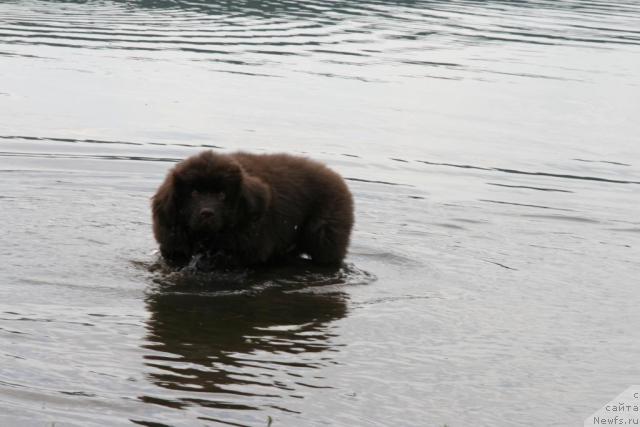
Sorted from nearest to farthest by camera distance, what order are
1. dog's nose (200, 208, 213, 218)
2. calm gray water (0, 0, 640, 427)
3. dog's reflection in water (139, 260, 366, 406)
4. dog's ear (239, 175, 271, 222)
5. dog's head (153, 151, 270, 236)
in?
calm gray water (0, 0, 640, 427)
dog's reflection in water (139, 260, 366, 406)
dog's nose (200, 208, 213, 218)
dog's head (153, 151, 270, 236)
dog's ear (239, 175, 271, 222)

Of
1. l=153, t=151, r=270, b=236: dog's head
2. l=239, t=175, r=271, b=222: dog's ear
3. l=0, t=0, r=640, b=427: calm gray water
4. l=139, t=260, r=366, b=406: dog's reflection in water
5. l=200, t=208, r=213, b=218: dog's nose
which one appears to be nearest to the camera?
l=0, t=0, r=640, b=427: calm gray water

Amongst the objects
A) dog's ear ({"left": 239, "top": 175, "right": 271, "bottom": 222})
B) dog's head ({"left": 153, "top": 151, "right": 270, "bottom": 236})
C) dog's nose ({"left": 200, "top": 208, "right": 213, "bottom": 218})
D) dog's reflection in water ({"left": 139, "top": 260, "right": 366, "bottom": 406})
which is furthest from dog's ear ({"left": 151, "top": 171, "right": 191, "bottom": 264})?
dog's ear ({"left": 239, "top": 175, "right": 271, "bottom": 222})

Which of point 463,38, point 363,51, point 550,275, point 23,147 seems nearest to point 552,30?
point 463,38

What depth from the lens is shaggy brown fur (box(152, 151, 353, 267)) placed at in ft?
31.7

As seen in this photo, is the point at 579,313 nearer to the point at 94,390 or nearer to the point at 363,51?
the point at 94,390

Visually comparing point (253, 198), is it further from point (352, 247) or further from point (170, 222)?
point (352, 247)

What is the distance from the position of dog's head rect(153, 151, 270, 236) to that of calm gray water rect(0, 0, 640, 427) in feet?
1.79

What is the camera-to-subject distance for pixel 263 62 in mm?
23328

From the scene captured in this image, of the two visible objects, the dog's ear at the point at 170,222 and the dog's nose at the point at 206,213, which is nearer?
the dog's nose at the point at 206,213

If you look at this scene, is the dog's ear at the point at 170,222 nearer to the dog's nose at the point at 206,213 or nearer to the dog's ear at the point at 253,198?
the dog's nose at the point at 206,213

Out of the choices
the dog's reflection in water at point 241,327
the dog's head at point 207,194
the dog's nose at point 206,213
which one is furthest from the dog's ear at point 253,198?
the dog's reflection in water at point 241,327

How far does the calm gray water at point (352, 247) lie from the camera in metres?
7.53

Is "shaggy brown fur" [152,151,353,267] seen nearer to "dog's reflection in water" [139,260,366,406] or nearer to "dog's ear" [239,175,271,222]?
"dog's ear" [239,175,271,222]

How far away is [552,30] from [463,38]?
12.3 ft
